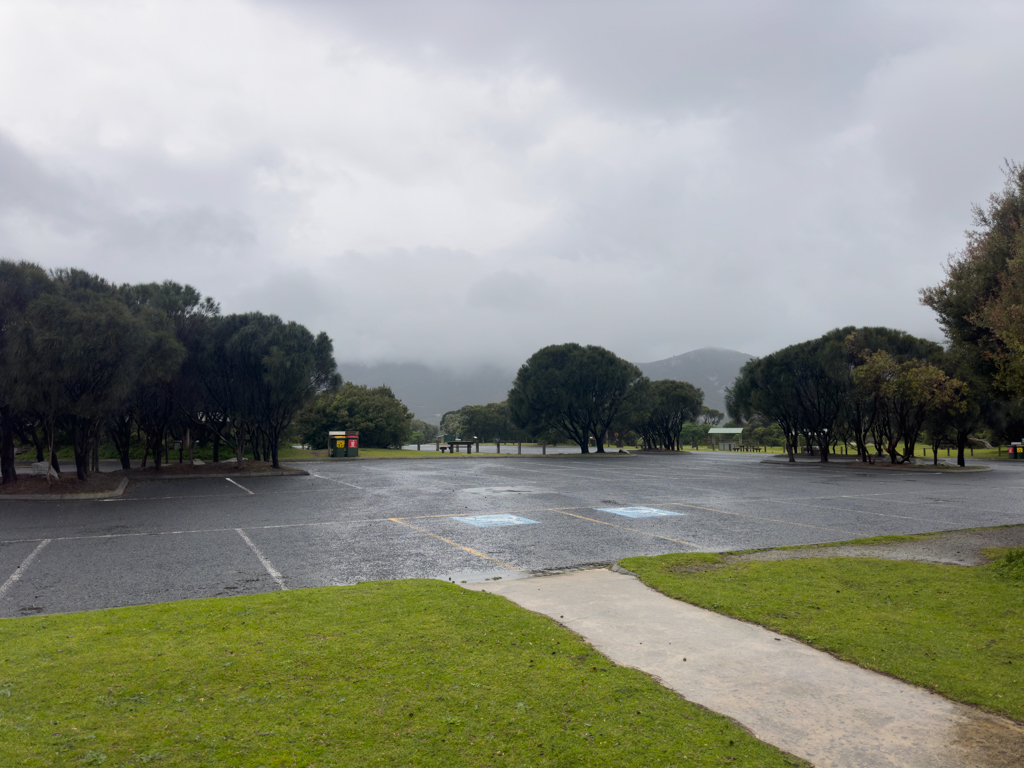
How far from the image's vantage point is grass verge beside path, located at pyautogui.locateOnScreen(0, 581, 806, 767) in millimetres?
3393

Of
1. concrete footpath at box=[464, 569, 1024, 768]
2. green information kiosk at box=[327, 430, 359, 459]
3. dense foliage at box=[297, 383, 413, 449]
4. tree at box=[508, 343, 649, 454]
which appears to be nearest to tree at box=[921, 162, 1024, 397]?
Result: concrete footpath at box=[464, 569, 1024, 768]

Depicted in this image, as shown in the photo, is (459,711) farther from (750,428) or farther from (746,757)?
(750,428)

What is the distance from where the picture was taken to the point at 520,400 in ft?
180

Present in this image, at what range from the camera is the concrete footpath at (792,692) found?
360 cm

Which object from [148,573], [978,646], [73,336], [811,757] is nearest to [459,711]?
[811,757]

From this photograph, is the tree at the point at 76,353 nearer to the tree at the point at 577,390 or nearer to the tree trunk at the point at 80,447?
the tree trunk at the point at 80,447

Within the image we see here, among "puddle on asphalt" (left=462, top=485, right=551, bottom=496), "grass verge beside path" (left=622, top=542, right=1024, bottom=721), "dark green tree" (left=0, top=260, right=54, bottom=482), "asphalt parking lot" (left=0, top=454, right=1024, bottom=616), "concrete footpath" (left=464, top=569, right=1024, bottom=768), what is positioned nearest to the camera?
"concrete footpath" (left=464, top=569, right=1024, bottom=768)

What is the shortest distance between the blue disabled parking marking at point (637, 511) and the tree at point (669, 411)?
45622 mm

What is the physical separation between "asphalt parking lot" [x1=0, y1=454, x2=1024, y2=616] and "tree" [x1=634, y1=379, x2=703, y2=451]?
1587 inches

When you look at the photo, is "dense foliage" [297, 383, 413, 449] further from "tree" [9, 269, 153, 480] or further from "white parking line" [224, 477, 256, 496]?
"tree" [9, 269, 153, 480]

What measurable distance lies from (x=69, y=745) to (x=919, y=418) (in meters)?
40.3

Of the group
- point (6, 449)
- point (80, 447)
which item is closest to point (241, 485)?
point (80, 447)

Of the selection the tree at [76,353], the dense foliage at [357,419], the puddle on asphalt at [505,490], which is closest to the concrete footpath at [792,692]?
the puddle on asphalt at [505,490]

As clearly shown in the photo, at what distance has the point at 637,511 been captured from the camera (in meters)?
14.9
